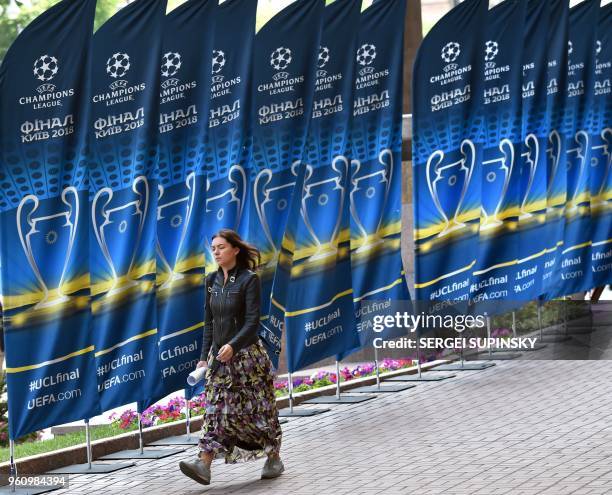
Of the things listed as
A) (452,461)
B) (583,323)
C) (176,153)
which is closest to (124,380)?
(176,153)

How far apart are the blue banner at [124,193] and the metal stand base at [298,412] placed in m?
3.15

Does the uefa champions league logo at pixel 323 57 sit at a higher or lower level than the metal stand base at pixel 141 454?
higher

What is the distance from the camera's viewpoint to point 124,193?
40.8ft

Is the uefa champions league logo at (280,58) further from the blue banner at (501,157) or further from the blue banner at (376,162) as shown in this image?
the blue banner at (501,157)

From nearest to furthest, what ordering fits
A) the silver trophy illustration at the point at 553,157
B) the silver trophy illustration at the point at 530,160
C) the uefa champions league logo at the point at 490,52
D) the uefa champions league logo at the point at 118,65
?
the uefa champions league logo at the point at 118,65
the uefa champions league logo at the point at 490,52
the silver trophy illustration at the point at 530,160
the silver trophy illustration at the point at 553,157

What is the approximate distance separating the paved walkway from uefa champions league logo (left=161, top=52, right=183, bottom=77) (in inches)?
132

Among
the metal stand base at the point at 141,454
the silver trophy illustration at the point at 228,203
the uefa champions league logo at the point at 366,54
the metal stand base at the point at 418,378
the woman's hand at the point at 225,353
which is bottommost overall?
the metal stand base at the point at 418,378

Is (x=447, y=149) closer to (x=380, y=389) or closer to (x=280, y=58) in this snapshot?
(x=380, y=389)

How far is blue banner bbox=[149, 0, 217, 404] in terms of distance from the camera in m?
12.9

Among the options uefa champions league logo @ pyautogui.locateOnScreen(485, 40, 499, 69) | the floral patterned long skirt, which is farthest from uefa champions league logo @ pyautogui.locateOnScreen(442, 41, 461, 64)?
the floral patterned long skirt

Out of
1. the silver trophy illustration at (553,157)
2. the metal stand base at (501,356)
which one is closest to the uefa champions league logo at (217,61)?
the metal stand base at (501,356)

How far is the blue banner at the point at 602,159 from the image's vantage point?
21609 millimetres

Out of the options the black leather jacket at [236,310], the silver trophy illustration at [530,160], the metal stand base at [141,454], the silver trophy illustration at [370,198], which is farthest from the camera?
the silver trophy illustration at [530,160]

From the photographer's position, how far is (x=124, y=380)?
12.6 m
